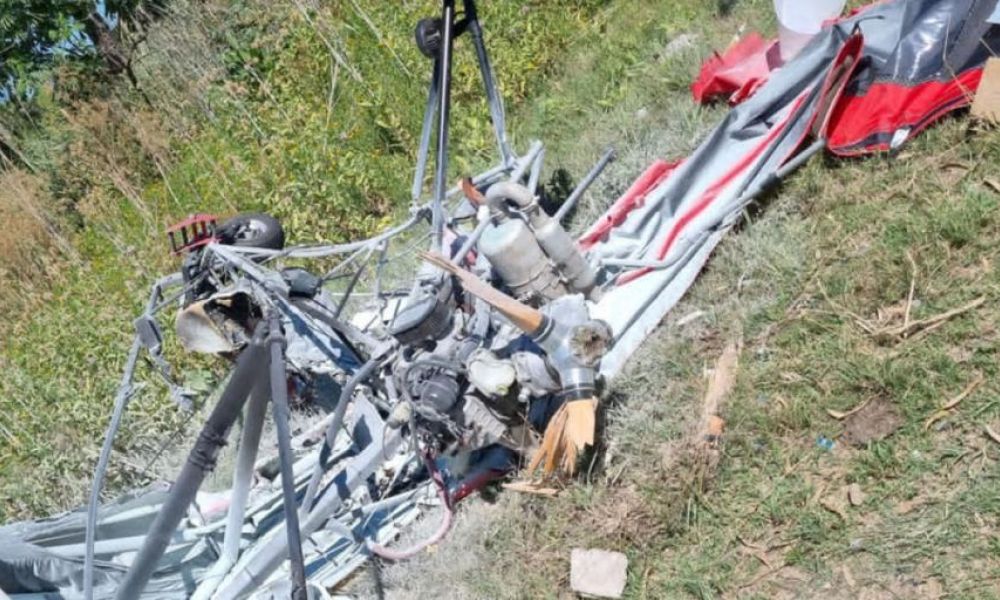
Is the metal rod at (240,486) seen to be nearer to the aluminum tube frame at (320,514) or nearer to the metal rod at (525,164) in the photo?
the aluminum tube frame at (320,514)

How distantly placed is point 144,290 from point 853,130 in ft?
17.6

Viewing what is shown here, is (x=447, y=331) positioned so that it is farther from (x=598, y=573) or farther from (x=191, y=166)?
(x=191, y=166)

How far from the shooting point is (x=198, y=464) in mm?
3285

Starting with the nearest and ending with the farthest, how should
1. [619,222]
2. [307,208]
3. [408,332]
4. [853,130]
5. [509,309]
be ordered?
[509,309] → [408,332] → [853,130] → [619,222] → [307,208]

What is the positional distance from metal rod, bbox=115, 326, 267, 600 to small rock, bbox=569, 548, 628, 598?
1374mm

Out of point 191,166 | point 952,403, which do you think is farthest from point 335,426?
point 191,166

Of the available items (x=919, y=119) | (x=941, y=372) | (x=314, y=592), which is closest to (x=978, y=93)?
(x=919, y=119)

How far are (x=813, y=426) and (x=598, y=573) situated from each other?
94 cm

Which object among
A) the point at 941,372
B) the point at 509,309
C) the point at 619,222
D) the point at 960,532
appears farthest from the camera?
the point at 619,222

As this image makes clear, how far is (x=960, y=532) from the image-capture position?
2738mm

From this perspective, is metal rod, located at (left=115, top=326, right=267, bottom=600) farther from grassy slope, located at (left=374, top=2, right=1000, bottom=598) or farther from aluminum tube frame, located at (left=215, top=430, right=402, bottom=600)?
grassy slope, located at (left=374, top=2, right=1000, bottom=598)

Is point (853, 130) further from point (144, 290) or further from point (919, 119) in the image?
point (144, 290)

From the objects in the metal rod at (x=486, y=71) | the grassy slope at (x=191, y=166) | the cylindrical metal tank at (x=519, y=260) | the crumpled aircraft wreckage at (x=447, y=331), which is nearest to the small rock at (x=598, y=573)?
the crumpled aircraft wreckage at (x=447, y=331)

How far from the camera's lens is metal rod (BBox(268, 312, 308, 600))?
2.83 metres
